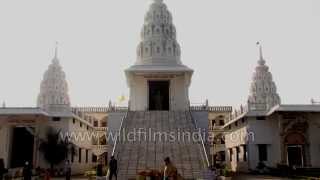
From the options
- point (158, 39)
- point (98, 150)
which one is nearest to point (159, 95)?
point (158, 39)

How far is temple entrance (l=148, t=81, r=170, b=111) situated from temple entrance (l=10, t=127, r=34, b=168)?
11.2 meters

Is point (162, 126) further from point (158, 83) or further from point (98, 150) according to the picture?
point (98, 150)

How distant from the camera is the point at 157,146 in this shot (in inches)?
893

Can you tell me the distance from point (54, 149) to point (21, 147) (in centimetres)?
359

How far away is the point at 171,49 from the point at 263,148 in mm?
15463

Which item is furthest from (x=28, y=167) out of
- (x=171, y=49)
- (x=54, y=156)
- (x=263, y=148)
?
(x=171, y=49)

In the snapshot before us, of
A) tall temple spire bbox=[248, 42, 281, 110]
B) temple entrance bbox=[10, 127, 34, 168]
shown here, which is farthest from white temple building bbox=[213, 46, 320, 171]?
tall temple spire bbox=[248, 42, 281, 110]

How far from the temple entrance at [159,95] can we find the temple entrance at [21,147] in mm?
11239

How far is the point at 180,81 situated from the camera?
3434 centimetres

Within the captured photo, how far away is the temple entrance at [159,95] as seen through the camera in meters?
34.5

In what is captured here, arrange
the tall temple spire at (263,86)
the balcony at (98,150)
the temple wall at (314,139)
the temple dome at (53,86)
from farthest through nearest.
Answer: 1. the tall temple spire at (263,86)
2. the temple dome at (53,86)
3. the balcony at (98,150)
4. the temple wall at (314,139)

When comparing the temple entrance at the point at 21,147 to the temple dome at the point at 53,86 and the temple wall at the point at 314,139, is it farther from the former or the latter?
the temple wall at the point at 314,139

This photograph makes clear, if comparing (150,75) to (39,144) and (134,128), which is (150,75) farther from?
(39,144)

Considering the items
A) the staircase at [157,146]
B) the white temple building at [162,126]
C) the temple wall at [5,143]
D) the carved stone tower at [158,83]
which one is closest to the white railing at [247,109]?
the white temple building at [162,126]
